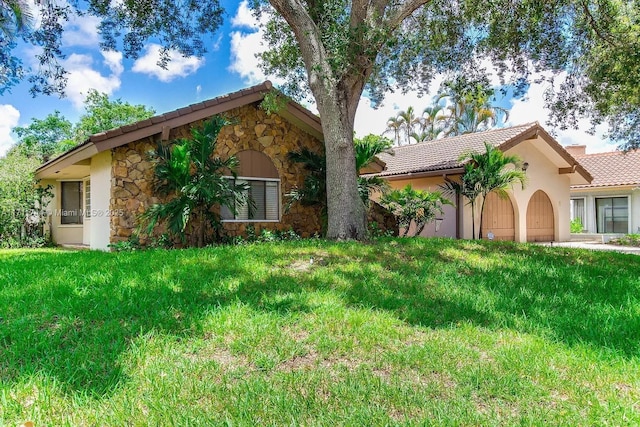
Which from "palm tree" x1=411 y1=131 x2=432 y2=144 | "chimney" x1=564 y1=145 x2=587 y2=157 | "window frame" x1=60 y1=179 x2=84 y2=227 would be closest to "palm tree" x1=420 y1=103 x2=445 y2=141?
"palm tree" x1=411 y1=131 x2=432 y2=144

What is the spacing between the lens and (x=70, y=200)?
1594 centimetres

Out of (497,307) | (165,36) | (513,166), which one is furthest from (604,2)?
(165,36)

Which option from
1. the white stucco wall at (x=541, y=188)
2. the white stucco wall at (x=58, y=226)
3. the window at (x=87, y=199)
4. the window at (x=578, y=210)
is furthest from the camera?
the window at (x=578, y=210)

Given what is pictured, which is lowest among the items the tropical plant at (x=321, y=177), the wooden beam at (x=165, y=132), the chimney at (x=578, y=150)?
the tropical plant at (x=321, y=177)

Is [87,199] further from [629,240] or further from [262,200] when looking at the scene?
[629,240]

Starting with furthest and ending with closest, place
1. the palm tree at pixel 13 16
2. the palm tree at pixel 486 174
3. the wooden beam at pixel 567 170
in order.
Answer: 1. the wooden beam at pixel 567 170
2. the palm tree at pixel 486 174
3. the palm tree at pixel 13 16

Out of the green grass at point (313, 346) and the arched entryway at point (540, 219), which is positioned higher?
the arched entryway at point (540, 219)

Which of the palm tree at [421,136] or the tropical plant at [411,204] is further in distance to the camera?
the palm tree at [421,136]

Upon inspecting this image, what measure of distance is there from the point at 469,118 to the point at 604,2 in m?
25.9

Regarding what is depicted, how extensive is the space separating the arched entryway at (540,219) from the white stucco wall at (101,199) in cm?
1636

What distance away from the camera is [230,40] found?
50.1 ft

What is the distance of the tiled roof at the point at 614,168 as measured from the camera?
2072 centimetres

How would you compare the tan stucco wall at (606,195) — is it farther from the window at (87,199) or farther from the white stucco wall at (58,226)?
the white stucco wall at (58,226)

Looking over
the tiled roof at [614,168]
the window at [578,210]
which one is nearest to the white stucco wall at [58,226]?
the tiled roof at [614,168]
